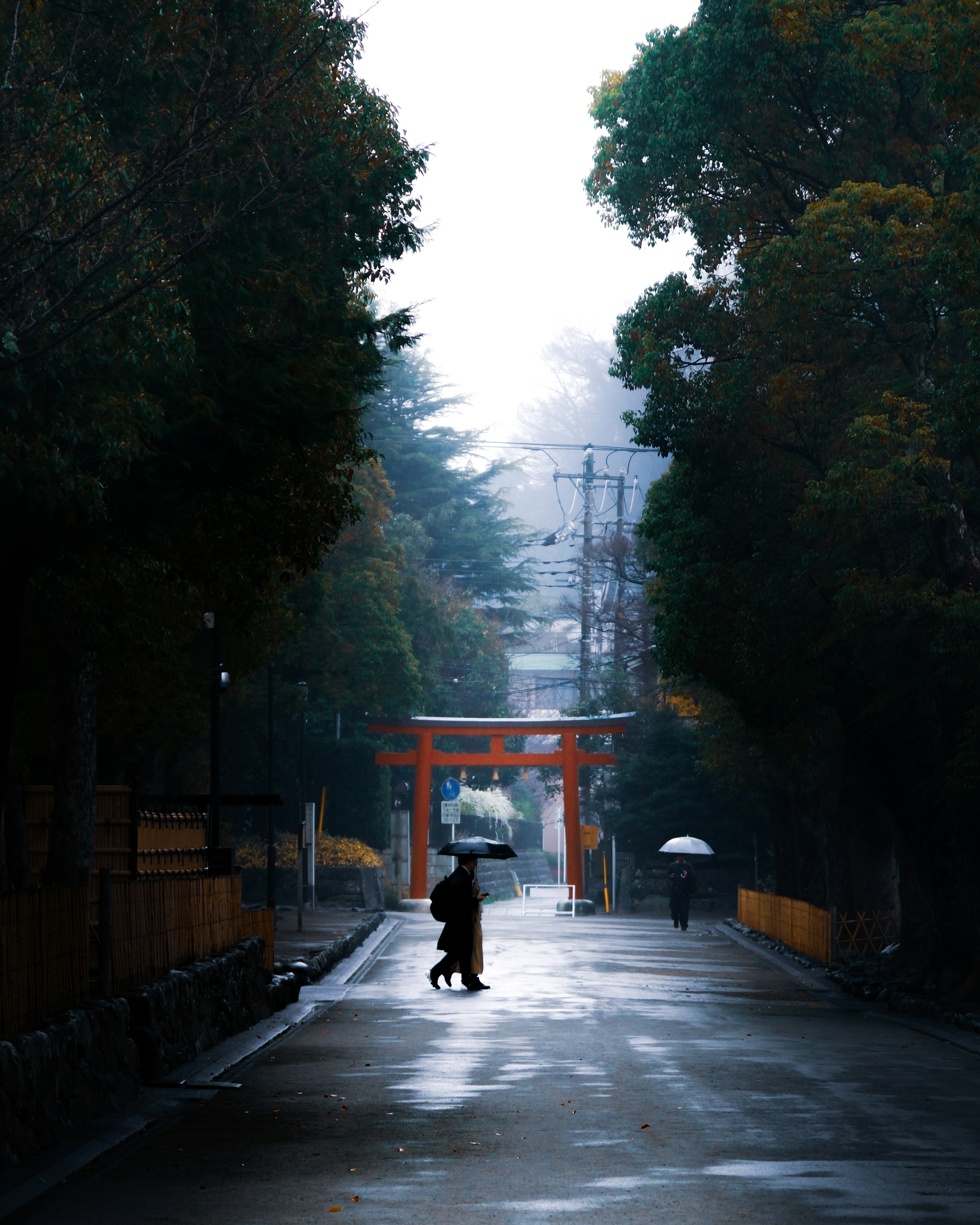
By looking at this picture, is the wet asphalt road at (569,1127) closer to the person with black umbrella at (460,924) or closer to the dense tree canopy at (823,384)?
the person with black umbrella at (460,924)

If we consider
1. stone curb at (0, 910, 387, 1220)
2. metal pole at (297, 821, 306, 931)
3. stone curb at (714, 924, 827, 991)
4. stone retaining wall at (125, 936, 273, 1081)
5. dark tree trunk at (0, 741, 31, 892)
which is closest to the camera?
stone curb at (0, 910, 387, 1220)

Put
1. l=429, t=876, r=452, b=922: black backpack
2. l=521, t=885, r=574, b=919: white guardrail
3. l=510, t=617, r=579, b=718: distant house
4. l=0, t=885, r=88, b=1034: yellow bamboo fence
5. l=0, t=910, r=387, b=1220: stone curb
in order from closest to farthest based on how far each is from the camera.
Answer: l=0, t=910, r=387, b=1220: stone curb, l=0, t=885, r=88, b=1034: yellow bamboo fence, l=429, t=876, r=452, b=922: black backpack, l=521, t=885, r=574, b=919: white guardrail, l=510, t=617, r=579, b=718: distant house

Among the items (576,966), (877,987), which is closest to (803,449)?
(877,987)

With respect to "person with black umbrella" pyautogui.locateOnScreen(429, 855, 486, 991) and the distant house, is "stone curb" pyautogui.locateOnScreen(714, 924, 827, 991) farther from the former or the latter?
the distant house

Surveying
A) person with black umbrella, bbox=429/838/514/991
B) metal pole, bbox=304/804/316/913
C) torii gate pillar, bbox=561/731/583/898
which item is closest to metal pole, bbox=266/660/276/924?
metal pole, bbox=304/804/316/913

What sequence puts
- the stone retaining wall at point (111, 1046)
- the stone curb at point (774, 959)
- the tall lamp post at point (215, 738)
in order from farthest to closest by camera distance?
the stone curb at point (774, 959) → the tall lamp post at point (215, 738) → the stone retaining wall at point (111, 1046)

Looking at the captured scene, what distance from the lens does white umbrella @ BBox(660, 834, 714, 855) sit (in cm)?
4297

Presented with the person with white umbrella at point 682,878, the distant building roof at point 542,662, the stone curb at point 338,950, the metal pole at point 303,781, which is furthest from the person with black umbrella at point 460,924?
the distant building roof at point 542,662

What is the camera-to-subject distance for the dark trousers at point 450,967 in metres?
22.2

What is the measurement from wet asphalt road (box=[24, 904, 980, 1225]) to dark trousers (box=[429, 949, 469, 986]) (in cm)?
240

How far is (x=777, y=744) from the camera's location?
27.8 meters

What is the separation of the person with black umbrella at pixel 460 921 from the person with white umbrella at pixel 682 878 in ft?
63.5

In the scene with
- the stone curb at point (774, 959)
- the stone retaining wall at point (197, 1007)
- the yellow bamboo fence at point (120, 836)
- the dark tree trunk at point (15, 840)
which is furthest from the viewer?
the stone curb at point (774, 959)

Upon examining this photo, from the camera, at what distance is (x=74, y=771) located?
22.3 metres
